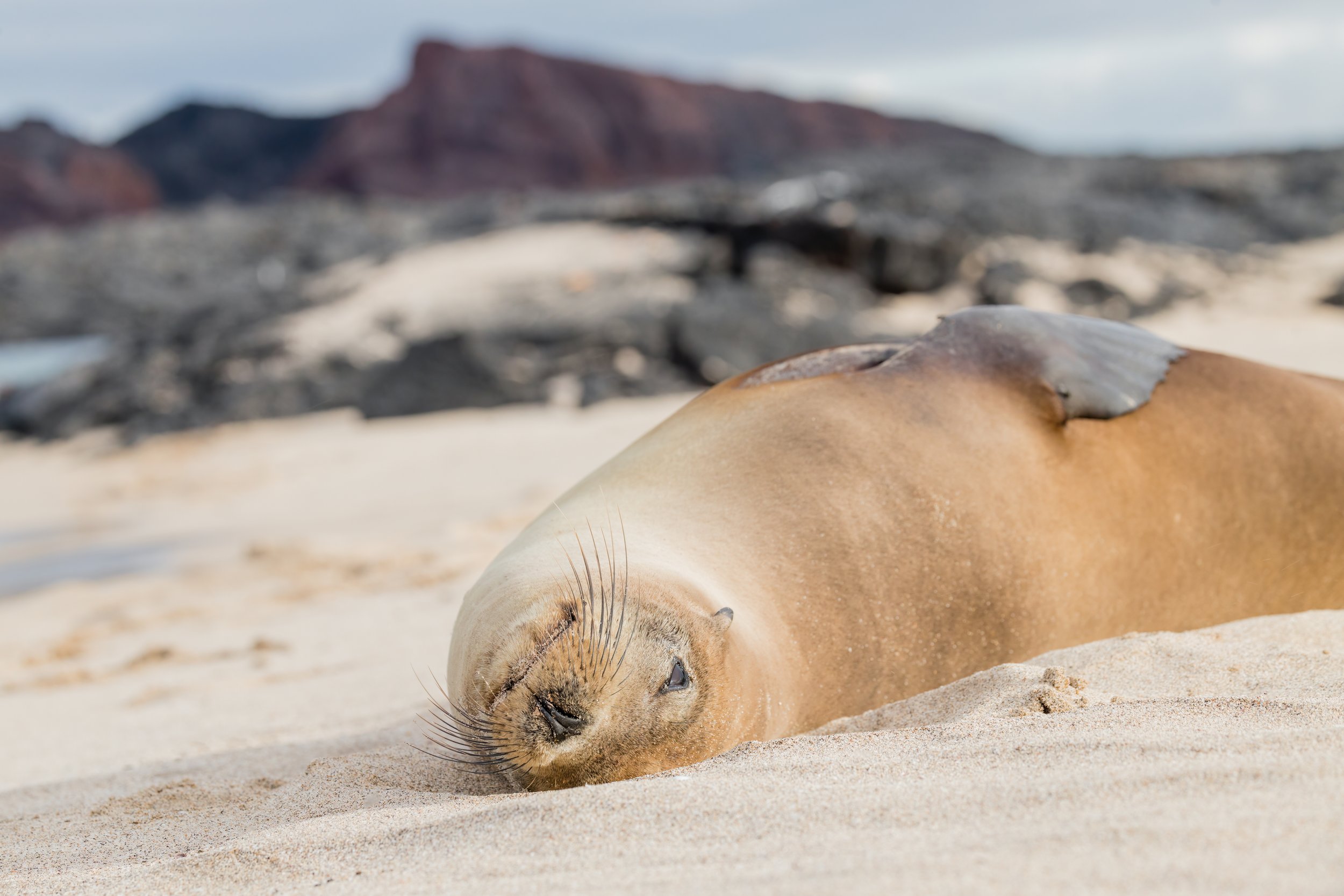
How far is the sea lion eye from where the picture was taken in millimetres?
2084

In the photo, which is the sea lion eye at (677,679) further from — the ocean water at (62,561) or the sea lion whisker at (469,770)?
the ocean water at (62,561)

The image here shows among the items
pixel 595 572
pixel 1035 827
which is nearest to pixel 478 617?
pixel 595 572

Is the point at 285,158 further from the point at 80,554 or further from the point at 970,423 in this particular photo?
the point at 970,423

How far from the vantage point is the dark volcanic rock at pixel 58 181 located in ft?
217

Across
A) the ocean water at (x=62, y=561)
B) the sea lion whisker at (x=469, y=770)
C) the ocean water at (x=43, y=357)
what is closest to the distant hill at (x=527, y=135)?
the ocean water at (x=43, y=357)

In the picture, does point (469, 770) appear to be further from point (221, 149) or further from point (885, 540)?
point (221, 149)

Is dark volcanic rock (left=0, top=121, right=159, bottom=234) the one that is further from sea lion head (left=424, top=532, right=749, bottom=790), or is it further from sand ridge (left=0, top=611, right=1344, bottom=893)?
sea lion head (left=424, top=532, right=749, bottom=790)

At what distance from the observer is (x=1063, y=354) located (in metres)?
2.95

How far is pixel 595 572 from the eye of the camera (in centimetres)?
221

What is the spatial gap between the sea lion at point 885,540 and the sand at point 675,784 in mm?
105

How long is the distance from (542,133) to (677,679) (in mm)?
71432

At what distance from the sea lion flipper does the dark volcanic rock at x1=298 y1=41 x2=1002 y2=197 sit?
65741 mm

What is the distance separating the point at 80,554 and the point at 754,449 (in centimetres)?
592

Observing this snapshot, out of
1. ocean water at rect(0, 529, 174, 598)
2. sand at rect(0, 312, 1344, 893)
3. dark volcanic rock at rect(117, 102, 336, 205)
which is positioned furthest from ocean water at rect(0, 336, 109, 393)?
dark volcanic rock at rect(117, 102, 336, 205)
